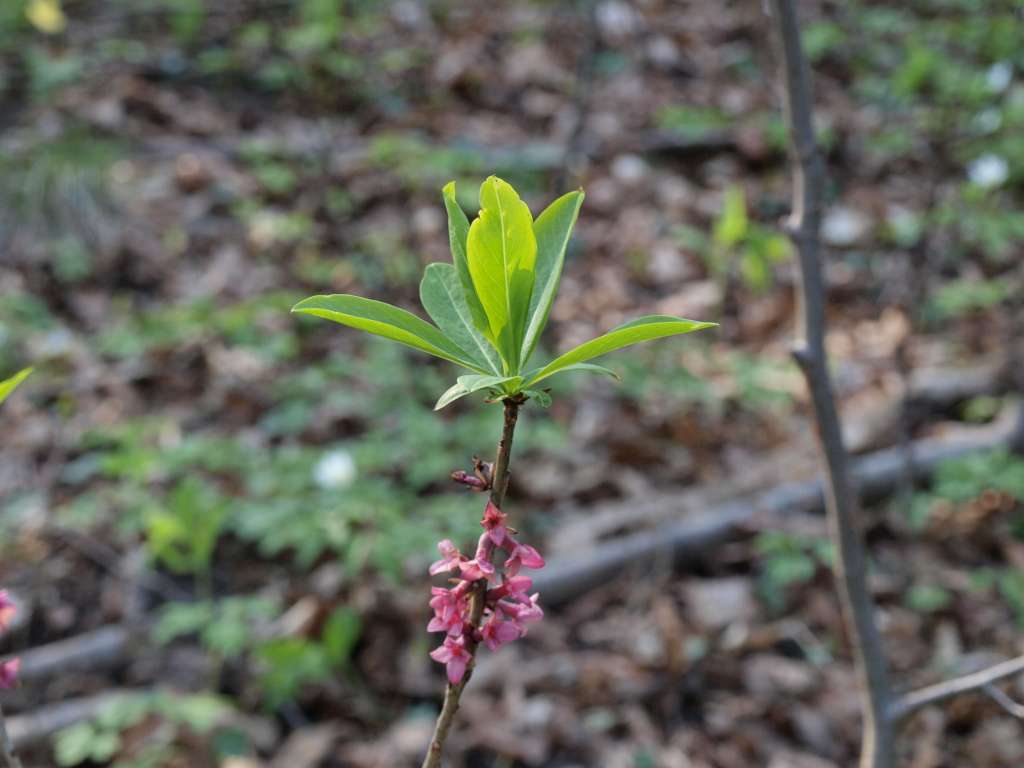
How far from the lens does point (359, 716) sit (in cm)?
211

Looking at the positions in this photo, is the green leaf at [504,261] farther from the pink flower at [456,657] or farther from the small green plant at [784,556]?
the small green plant at [784,556]

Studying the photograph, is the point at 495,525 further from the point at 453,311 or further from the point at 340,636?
the point at 340,636

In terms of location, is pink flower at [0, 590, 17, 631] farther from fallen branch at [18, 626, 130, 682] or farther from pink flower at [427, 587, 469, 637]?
fallen branch at [18, 626, 130, 682]

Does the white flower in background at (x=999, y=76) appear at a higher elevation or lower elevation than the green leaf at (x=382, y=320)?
lower

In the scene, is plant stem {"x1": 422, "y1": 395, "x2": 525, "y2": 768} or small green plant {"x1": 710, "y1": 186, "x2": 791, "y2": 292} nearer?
plant stem {"x1": 422, "y1": 395, "x2": 525, "y2": 768}

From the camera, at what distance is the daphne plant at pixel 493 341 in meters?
0.61

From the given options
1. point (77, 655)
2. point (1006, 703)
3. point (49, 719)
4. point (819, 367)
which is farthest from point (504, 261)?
point (77, 655)

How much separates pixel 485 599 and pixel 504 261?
9.5 inches

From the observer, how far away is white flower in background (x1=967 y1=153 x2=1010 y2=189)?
3578 mm

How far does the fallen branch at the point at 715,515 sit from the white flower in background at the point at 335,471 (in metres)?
0.59

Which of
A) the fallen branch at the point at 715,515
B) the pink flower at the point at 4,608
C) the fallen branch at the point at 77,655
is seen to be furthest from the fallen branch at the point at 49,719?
the pink flower at the point at 4,608

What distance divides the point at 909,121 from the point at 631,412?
9.39 ft

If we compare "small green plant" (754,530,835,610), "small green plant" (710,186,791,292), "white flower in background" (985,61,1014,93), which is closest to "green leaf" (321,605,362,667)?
"small green plant" (754,530,835,610)

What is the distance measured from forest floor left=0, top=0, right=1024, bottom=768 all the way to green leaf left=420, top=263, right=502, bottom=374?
1.47 m
